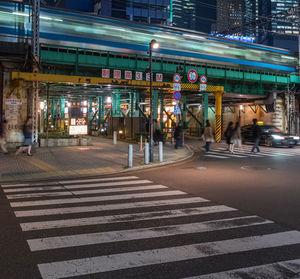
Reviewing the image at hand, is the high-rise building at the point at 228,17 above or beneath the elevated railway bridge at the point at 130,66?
above

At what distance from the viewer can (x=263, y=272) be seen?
3863 millimetres

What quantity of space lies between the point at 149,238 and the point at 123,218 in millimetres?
1274

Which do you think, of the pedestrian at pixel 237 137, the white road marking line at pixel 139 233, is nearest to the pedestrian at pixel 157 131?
the pedestrian at pixel 237 137

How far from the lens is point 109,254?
14.6 feet

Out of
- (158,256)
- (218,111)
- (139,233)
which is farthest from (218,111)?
(158,256)

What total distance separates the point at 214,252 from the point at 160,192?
4402 millimetres

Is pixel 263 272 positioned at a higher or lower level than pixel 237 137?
lower

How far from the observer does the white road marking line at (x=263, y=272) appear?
12.3 ft

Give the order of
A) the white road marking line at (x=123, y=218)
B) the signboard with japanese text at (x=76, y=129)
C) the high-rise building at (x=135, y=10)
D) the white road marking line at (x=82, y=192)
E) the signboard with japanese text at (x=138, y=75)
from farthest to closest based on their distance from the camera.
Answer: the high-rise building at (x=135, y=10), the signboard with japanese text at (x=138, y=75), the signboard with japanese text at (x=76, y=129), the white road marking line at (x=82, y=192), the white road marking line at (x=123, y=218)

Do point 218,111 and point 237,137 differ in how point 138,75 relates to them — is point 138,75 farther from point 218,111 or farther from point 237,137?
point 237,137

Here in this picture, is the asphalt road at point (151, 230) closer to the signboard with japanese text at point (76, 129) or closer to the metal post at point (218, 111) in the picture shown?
the signboard with japanese text at point (76, 129)

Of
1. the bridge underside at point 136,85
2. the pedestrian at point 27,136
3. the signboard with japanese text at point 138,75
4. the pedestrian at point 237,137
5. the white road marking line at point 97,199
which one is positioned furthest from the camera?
the signboard with japanese text at point 138,75

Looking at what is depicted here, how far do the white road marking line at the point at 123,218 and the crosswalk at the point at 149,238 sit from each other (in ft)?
0.06

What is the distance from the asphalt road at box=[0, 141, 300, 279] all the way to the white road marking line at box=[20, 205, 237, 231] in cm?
2
